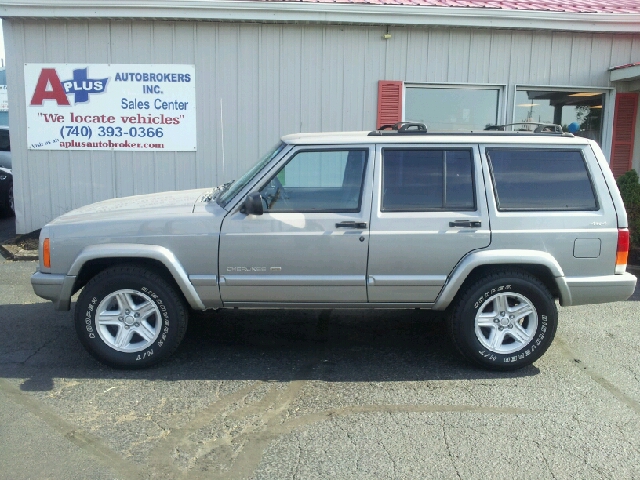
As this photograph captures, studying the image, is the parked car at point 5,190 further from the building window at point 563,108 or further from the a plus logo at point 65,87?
the building window at point 563,108

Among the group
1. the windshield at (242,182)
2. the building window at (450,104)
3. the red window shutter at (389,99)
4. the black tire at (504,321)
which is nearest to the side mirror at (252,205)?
the windshield at (242,182)

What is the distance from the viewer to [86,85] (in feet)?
29.3

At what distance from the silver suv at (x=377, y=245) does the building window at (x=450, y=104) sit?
4744mm

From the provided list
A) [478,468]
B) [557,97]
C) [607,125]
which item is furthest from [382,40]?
[478,468]

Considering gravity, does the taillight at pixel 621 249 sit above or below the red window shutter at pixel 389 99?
below

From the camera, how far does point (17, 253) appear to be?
8.52 m

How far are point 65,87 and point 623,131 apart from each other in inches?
344

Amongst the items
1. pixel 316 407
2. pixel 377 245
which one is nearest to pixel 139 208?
pixel 377 245

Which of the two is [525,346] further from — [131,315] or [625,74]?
[625,74]

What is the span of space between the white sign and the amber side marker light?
473 cm

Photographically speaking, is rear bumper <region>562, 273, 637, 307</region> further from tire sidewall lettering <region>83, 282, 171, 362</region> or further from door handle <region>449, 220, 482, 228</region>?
tire sidewall lettering <region>83, 282, 171, 362</region>

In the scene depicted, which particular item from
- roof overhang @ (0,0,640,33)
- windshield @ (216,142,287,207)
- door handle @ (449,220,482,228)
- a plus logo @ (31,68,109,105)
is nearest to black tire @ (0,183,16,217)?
a plus logo @ (31,68,109,105)

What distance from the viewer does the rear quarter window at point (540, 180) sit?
15.2 ft

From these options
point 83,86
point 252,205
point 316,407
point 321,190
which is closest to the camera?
point 316,407
